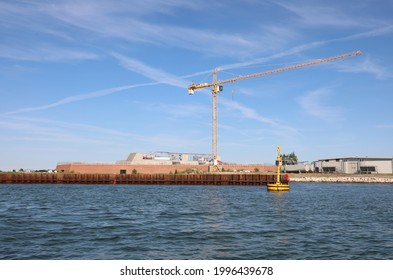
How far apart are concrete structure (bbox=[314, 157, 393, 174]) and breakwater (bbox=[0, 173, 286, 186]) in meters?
48.4

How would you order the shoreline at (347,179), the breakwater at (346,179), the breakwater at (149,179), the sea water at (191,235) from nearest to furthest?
the sea water at (191,235) → the breakwater at (149,179) → the breakwater at (346,179) → the shoreline at (347,179)

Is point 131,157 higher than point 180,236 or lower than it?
higher

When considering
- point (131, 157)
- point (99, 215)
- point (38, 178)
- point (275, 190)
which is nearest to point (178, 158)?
point (131, 157)

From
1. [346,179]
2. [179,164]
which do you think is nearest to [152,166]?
[179,164]

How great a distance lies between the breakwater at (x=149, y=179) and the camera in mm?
103500

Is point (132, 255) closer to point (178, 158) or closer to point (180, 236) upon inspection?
point (180, 236)

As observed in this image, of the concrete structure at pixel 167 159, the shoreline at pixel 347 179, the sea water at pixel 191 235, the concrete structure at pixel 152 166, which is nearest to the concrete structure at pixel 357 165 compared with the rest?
the shoreline at pixel 347 179

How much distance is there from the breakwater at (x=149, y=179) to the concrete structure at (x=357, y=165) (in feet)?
159

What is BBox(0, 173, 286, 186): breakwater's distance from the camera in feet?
340

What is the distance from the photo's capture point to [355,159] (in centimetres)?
14625

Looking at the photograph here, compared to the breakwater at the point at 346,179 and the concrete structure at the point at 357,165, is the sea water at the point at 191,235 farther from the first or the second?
the concrete structure at the point at 357,165
